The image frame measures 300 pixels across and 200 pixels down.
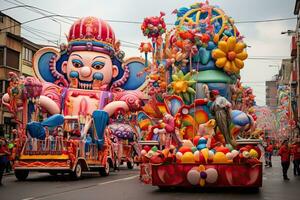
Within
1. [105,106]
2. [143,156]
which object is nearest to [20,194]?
[143,156]

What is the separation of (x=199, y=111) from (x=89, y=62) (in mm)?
10952

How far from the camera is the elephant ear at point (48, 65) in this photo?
26.8 metres

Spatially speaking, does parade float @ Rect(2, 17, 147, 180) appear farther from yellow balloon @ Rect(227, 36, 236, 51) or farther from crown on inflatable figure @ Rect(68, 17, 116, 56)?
yellow balloon @ Rect(227, 36, 236, 51)

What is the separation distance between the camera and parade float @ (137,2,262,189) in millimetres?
13875

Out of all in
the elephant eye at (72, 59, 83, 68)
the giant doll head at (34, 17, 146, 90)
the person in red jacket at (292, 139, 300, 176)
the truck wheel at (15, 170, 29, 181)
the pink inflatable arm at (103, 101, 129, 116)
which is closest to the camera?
the truck wheel at (15, 170, 29, 181)

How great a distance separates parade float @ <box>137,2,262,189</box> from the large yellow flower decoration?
30mm

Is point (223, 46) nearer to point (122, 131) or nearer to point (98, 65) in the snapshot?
point (98, 65)

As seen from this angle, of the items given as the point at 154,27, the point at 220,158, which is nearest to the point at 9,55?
the point at 154,27

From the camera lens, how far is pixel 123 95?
2609 centimetres

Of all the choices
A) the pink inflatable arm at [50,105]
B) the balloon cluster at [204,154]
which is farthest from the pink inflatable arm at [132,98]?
the balloon cluster at [204,154]

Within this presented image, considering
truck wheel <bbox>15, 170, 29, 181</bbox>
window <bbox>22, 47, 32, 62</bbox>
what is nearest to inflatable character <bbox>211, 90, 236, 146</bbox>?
truck wheel <bbox>15, 170, 29, 181</bbox>

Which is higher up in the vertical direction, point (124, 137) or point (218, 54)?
point (218, 54)

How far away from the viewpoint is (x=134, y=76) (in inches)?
1091

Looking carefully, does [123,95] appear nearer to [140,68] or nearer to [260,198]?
[140,68]
